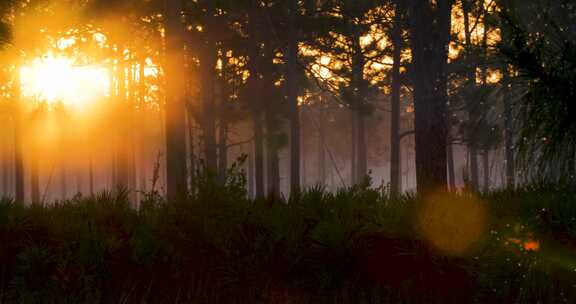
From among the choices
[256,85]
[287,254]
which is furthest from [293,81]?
[287,254]

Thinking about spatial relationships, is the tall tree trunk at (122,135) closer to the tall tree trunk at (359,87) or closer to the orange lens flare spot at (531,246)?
the tall tree trunk at (359,87)

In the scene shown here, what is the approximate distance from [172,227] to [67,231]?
0.86 meters

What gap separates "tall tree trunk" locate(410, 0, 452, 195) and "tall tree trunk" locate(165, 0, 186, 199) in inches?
221

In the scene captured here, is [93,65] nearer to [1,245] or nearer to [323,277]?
[1,245]

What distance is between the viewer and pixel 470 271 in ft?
13.9

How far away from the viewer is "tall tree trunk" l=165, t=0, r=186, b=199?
40.8ft

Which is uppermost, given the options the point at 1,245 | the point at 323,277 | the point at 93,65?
the point at 93,65

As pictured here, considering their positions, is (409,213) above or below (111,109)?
below

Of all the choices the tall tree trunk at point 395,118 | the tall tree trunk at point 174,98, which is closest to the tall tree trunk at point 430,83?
the tall tree trunk at point 174,98

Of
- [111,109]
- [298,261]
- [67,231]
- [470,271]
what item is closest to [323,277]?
[298,261]

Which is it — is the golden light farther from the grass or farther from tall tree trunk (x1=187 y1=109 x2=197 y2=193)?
the grass

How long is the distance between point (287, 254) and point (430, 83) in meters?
5.30

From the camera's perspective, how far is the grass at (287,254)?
4.22 metres

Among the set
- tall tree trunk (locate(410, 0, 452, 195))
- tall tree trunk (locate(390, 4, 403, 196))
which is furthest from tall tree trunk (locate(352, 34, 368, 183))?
tall tree trunk (locate(410, 0, 452, 195))
